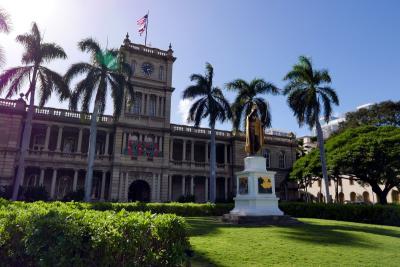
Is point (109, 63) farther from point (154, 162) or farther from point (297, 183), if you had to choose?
point (297, 183)

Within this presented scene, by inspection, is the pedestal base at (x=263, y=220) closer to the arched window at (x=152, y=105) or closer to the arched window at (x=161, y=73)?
the arched window at (x=152, y=105)

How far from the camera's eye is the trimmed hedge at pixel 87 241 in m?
5.05

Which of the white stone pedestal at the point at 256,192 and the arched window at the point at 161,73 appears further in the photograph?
the arched window at the point at 161,73

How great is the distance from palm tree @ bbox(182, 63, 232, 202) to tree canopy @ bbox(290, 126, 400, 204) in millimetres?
10849

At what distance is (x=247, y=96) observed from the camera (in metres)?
30.4

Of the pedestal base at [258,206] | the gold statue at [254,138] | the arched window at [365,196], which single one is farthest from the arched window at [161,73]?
the arched window at [365,196]

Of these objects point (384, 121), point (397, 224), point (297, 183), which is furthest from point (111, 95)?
point (384, 121)

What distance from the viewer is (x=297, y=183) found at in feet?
143

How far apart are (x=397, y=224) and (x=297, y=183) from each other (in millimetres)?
25686

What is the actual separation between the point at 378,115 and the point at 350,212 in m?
27.3

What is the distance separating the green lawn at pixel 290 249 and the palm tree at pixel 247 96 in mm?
18412

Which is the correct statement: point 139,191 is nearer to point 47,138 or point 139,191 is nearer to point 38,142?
point 47,138

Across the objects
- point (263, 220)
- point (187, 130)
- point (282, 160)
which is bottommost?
point (263, 220)

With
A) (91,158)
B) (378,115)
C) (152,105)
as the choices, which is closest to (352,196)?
(378,115)
